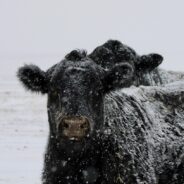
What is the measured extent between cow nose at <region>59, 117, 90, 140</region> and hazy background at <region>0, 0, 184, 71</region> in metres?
40.5

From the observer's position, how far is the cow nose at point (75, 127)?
4.64 m

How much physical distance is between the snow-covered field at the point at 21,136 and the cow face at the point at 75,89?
1.78 metres

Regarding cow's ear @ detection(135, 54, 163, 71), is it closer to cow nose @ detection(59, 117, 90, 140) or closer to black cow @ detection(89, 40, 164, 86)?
black cow @ detection(89, 40, 164, 86)

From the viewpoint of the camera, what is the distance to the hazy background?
51.9 m

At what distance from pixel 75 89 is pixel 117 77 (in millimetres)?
544

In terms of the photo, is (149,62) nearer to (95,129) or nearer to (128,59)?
(128,59)

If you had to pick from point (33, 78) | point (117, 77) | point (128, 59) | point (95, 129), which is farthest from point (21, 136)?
point (95, 129)

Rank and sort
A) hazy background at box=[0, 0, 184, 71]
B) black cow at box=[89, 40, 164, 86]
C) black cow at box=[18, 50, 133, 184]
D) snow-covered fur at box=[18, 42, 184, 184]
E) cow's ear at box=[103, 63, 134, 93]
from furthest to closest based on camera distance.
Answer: hazy background at box=[0, 0, 184, 71]
black cow at box=[89, 40, 164, 86]
cow's ear at box=[103, 63, 134, 93]
snow-covered fur at box=[18, 42, 184, 184]
black cow at box=[18, 50, 133, 184]

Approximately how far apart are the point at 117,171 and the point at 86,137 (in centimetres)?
56

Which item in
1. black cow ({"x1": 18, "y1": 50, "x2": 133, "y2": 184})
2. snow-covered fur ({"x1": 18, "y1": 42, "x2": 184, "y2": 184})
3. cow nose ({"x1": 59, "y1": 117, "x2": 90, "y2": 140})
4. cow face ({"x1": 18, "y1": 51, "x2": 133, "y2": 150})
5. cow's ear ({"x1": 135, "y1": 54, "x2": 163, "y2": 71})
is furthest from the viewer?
cow's ear ({"x1": 135, "y1": 54, "x2": 163, "y2": 71})

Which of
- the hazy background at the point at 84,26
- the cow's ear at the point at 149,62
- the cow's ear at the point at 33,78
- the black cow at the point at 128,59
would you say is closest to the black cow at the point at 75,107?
the cow's ear at the point at 33,78

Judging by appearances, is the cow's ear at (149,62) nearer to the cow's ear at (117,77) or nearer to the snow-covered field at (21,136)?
the snow-covered field at (21,136)

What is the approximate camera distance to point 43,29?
6288cm

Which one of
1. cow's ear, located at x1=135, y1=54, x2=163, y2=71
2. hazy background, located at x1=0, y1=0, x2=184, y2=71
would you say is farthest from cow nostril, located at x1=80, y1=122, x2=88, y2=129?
hazy background, located at x1=0, y1=0, x2=184, y2=71
